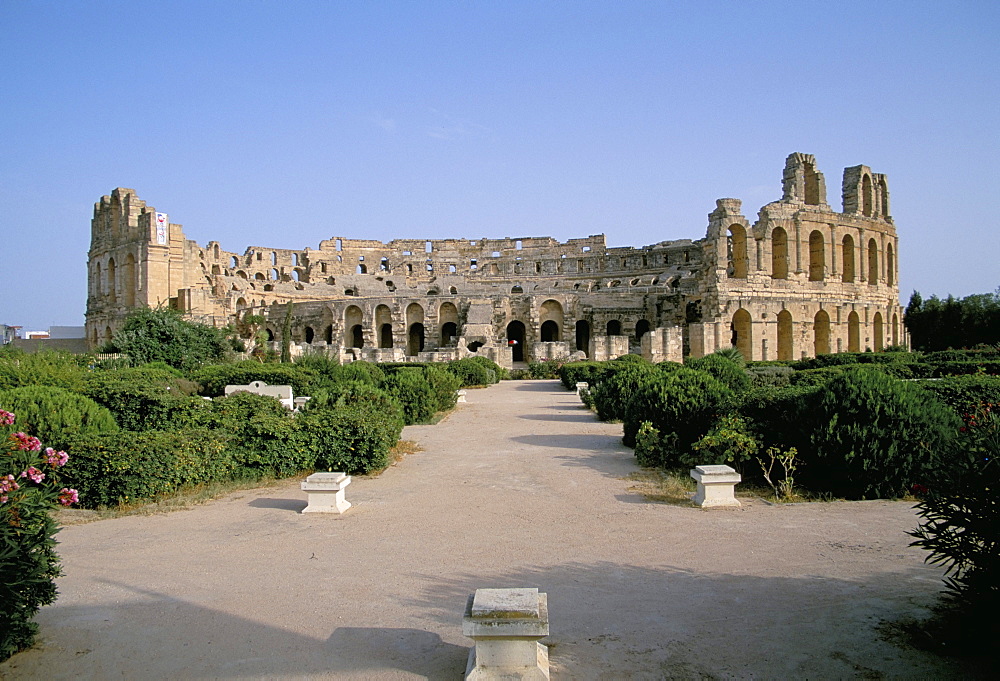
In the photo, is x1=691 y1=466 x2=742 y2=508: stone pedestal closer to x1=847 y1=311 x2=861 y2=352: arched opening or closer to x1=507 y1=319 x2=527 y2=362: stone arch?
x1=847 y1=311 x2=861 y2=352: arched opening

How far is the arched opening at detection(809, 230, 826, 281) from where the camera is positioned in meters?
30.9

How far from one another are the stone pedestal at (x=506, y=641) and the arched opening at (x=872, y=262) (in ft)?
119

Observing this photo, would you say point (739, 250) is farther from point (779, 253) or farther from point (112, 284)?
point (112, 284)

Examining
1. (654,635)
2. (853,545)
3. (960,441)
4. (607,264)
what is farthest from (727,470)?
(607,264)

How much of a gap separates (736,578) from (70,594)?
475cm

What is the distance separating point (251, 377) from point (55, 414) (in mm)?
6663

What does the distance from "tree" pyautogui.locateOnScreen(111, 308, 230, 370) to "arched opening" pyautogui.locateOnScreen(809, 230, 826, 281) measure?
27472mm

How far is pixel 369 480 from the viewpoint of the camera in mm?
8078

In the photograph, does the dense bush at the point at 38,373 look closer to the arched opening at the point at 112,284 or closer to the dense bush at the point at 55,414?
the dense bush at the point at 55,414

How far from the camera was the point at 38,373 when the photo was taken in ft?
35.3

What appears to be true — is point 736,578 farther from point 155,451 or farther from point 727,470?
point 155,451

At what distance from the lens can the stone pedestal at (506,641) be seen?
3.00 meters

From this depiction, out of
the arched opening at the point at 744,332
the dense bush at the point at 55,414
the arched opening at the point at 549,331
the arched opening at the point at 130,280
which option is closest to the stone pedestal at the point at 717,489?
the dense bush at the point at 55,414

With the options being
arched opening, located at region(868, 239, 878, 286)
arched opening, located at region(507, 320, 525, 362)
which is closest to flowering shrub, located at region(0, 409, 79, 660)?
arched opening, located at region(868, 239, 878, 286)
